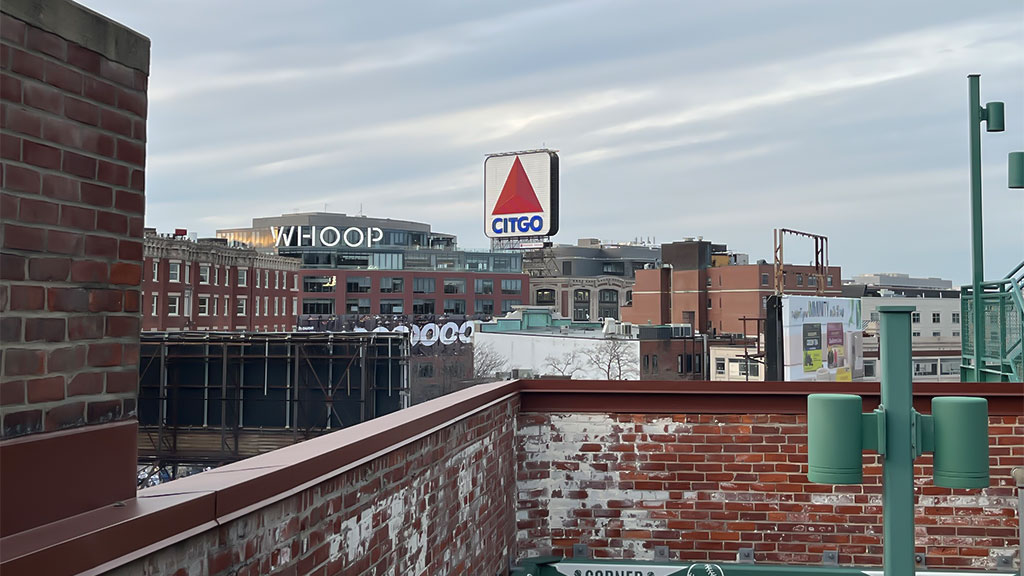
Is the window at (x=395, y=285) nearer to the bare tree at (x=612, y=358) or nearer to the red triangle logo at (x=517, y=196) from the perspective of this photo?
the bare tree at (x=612, y=358)

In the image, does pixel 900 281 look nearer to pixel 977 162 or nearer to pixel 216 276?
pixel 216 276

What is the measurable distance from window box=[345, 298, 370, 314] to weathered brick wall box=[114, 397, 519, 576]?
9495 cm

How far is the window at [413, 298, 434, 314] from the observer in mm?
101750

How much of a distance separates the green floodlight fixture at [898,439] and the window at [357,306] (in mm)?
97923

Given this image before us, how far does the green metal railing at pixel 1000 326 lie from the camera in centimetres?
1112

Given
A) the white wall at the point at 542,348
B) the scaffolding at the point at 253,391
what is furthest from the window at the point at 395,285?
the scaffolding at the point at 253,391

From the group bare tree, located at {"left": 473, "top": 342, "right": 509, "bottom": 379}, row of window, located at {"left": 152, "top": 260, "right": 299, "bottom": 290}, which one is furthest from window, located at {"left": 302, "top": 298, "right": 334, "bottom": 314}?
bare tree, located at {"left": 473, "top": 342, "right": 509, "bottom": 379}

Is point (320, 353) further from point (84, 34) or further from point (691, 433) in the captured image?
point (84, 34)

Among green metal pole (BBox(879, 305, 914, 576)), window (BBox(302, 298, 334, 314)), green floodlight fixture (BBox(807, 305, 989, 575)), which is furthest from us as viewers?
window (BBox(302, 298, 334, 314))

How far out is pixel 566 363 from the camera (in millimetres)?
55219

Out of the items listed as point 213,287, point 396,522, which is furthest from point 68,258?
point 213,287

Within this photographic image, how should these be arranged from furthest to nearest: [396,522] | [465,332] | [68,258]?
[465,332] → [396,522] → [68,258]

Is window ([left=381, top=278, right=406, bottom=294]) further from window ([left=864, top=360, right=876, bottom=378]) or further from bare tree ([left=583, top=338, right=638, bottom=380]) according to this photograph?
window ([left=864, top=360, right=876, bottom=378])

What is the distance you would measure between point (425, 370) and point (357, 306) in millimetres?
21688
